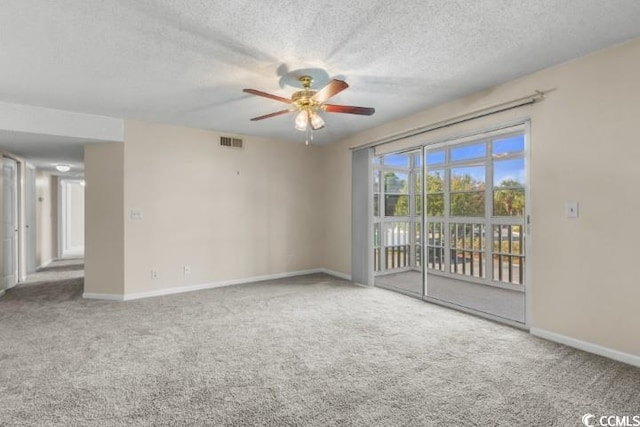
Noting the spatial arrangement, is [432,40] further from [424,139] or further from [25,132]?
[25,132]

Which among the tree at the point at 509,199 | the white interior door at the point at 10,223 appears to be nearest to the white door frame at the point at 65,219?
the white interior door at the point at 10,223

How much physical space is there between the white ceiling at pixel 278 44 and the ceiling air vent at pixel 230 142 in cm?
146

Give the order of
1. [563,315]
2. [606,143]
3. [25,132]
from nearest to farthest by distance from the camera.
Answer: [606,143] → [563,315] → [25,132]

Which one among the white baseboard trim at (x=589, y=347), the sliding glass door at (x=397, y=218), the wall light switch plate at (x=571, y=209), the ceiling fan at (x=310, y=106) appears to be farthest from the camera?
the sliding glass door at (x=397, y=218)

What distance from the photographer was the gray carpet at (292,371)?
1879mm

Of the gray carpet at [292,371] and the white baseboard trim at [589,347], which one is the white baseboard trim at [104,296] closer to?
the gray carpet at [292,371]

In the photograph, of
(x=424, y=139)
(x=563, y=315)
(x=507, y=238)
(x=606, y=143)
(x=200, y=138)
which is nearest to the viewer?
(x=606, y=143)

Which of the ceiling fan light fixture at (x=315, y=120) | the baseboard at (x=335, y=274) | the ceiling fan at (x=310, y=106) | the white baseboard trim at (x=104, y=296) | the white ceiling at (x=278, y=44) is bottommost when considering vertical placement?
the white baseboard trim at (x=104, y=296)

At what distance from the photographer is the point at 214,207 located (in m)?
5.06

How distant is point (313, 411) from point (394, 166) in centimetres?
500

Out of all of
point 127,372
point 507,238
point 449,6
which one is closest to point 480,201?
point 507,238

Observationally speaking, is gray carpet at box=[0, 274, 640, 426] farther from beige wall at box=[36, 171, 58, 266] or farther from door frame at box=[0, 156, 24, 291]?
beige wall at box=[36, 171, 58, 266]

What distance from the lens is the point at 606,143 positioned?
2.57m

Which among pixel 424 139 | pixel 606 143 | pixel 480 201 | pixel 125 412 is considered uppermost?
pixel 424 139
